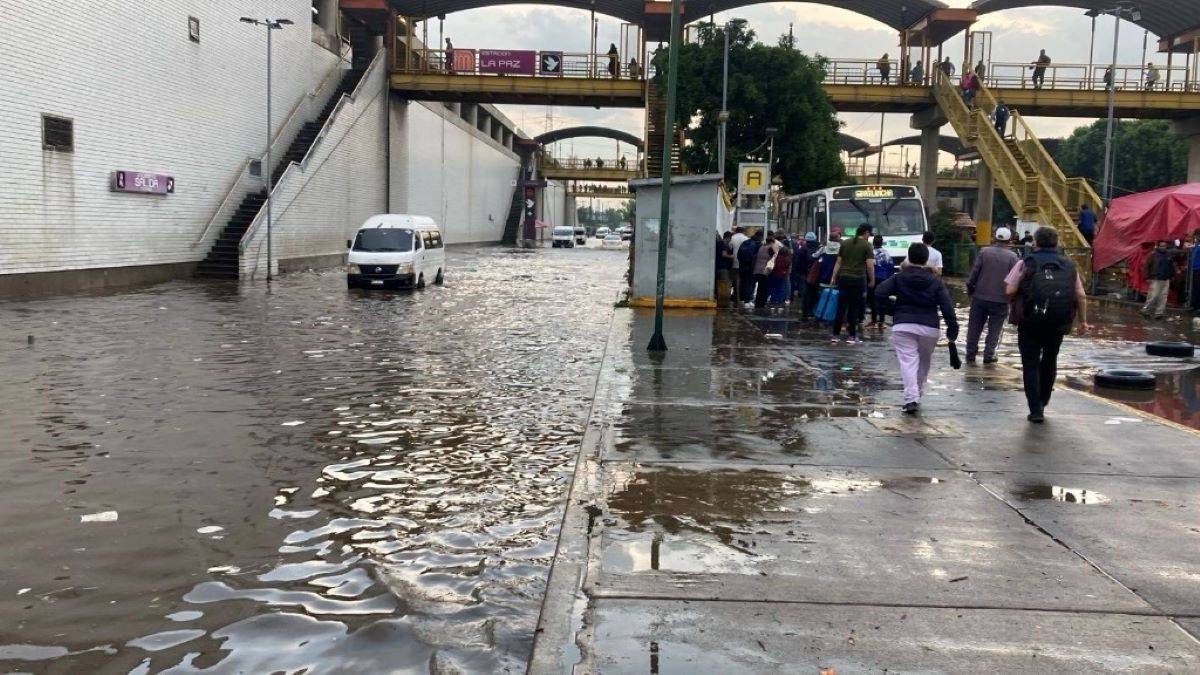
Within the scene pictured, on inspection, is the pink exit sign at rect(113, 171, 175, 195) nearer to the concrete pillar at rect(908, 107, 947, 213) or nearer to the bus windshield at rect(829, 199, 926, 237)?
the bus windshield at rect(829, 199, 926, 237)

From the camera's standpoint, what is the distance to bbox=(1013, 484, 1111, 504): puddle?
6.51 metres

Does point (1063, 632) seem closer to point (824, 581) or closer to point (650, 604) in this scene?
point (824, 581)

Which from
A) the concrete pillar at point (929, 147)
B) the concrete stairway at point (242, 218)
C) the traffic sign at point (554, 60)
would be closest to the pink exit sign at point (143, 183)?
the concrete stairway at point (242, 218)

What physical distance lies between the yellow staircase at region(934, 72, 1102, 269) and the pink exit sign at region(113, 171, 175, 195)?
2629cm

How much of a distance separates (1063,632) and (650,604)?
178 centimetres

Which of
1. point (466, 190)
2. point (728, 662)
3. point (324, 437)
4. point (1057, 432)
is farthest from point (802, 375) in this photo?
point (466, 190)

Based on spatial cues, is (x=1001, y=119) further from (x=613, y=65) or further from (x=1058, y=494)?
(x=1058, y=494)

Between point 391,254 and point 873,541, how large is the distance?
2243 cm

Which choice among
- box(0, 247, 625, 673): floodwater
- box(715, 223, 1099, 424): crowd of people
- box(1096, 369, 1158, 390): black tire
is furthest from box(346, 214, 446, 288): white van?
box(1096, 369, 1158, 390): black tire

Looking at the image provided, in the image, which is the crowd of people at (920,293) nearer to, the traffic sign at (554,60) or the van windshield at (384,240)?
the van windshield at (384,240)

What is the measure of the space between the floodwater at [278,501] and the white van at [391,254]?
1182cm

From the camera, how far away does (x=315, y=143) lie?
36.6 metres

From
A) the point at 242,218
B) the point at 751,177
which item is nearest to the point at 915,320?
the point at 751,177

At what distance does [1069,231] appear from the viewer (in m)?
32.2
